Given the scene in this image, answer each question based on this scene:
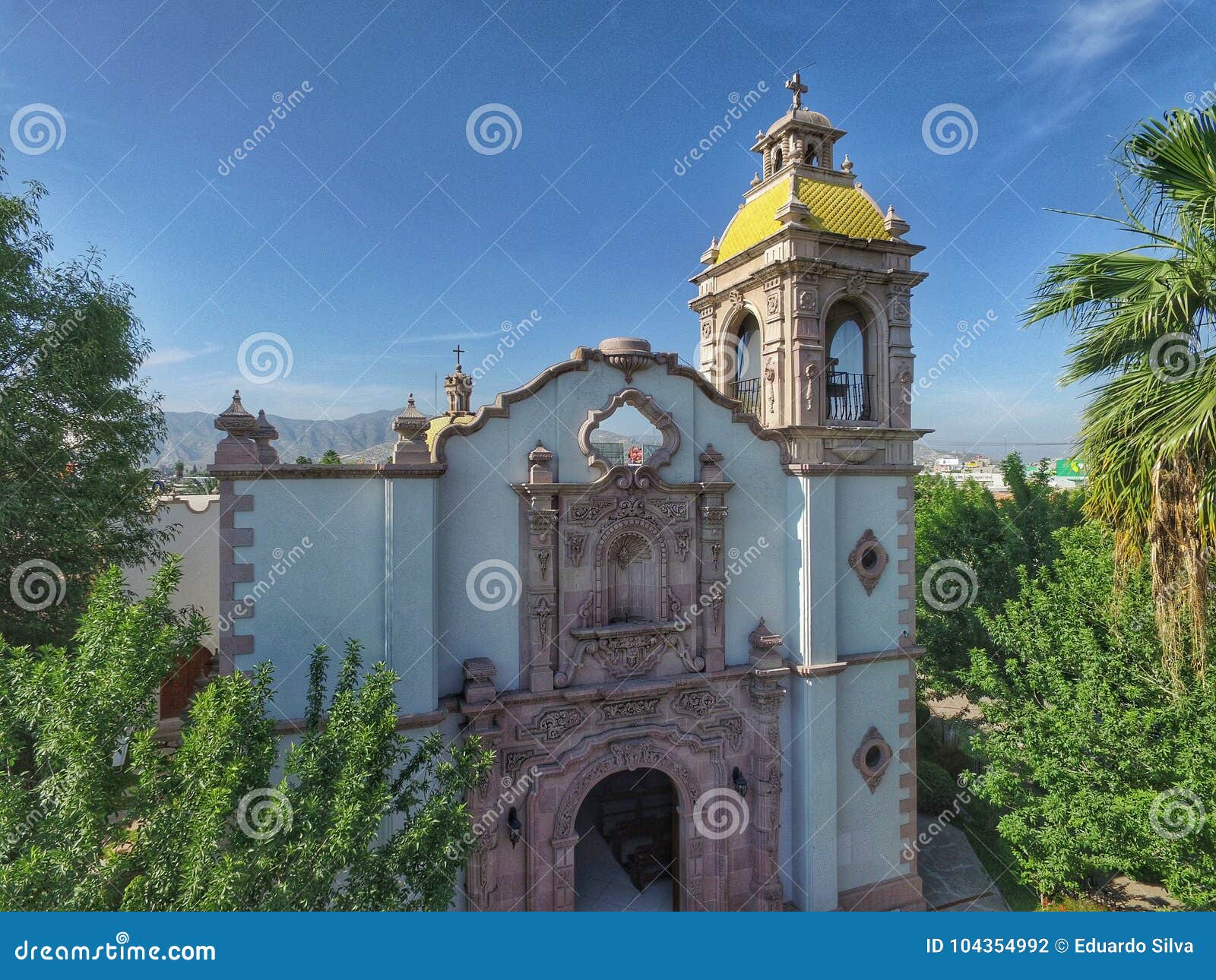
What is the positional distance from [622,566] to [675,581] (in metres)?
1.11

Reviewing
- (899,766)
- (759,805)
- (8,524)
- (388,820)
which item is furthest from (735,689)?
(8,524)

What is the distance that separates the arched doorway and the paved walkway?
6061mm

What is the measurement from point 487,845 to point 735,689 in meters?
5.62

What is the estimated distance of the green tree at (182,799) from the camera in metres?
5.55

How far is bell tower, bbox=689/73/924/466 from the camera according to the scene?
13.0 metres

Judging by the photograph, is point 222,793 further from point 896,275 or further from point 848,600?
point 896,275

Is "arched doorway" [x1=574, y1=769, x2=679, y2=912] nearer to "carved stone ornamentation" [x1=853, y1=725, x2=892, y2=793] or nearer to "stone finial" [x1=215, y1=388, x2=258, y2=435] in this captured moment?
"carved stone ornamentation" [x1=853, y1=725, x2=892, y2=793]

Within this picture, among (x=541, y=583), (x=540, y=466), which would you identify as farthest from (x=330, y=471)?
(x=541, y=583)

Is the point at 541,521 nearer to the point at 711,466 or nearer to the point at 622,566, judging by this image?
the point at 622,566

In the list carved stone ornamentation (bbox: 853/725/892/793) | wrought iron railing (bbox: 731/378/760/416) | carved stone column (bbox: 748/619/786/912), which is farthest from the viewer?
wrought iron railing (bbox: 731/378/760/416)

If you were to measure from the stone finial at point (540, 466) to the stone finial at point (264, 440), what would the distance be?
163 inches

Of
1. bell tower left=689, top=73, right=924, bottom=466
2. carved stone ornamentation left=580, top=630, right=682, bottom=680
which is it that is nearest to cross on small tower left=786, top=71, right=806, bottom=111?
bell tower left=689, top=73, right=924, bottom=466

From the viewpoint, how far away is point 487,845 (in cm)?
1077

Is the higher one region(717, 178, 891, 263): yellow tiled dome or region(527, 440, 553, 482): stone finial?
region(717, 178, 891, 263): yellow tiled dome
